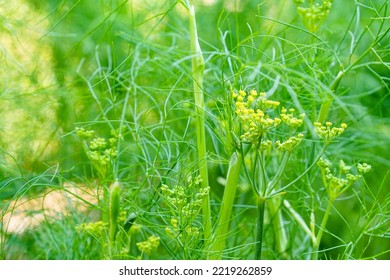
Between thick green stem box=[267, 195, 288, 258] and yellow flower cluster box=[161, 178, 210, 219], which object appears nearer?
yellow flower cluster box=[161, 178, 210, 219]

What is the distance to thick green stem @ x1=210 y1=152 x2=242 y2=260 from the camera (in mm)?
928

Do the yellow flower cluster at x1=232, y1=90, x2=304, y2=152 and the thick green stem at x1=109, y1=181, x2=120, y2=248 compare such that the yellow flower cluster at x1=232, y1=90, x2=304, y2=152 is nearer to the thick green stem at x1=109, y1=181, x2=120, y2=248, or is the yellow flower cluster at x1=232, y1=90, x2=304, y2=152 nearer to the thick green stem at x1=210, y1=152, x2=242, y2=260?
the thick green stem at x1=210, y1=152, x2=242, y2=260

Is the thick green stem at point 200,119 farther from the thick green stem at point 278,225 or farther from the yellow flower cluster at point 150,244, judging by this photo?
the thick green stem at point 278,225

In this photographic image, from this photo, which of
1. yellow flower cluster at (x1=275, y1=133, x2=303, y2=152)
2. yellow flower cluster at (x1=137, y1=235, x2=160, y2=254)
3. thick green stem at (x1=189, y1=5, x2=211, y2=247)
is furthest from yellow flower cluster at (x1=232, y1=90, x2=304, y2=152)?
yellow flower cluster at (x1=137, y1=235, x2=160, y2=254)

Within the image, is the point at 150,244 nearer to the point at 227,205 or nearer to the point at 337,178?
the point at 227,205

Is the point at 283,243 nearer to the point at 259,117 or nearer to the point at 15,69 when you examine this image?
the point at 259,117

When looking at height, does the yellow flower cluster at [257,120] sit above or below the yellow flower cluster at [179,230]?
above

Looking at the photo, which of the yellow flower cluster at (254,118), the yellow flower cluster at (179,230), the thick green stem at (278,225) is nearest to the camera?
the yellow flower cluster at (254,118)

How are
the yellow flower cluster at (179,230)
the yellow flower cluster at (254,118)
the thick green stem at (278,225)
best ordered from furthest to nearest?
the thick green stem at (278,225) < the yellow flower cluster at (179,230) < the yellow flower cluster at (254,118)

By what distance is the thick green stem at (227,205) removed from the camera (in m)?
0.93

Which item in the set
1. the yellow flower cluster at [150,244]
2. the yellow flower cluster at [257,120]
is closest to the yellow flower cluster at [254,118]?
the yellow flower cluster at [257,120]

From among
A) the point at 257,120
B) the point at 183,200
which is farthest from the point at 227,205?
the point at 257,120
